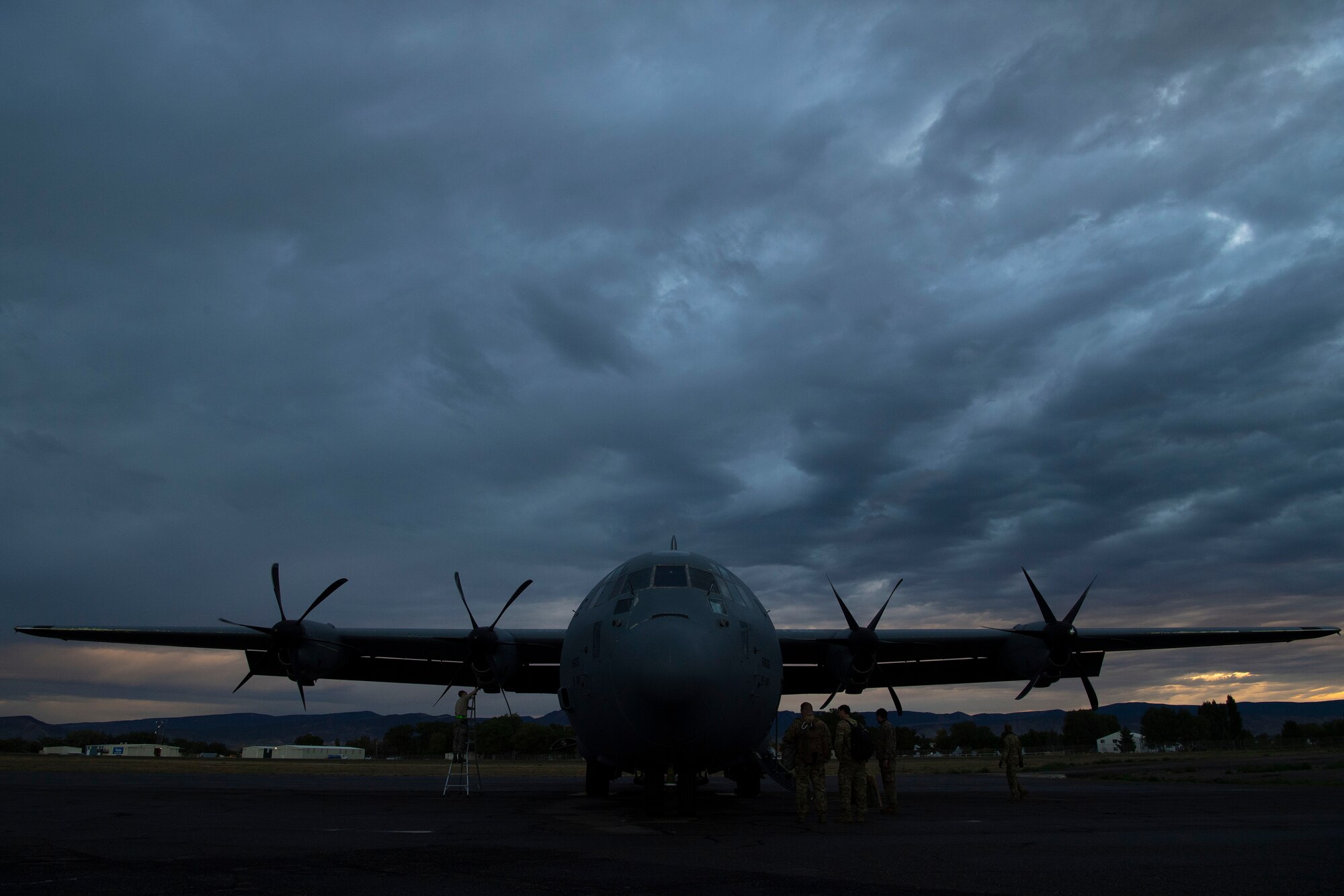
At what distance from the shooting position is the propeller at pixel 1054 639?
68.3 ft

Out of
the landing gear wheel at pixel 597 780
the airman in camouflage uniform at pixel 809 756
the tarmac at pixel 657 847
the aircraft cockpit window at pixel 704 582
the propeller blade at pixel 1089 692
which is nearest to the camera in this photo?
the tarmac at pixel 657 847

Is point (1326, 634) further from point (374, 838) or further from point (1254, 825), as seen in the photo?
point (374, 838)

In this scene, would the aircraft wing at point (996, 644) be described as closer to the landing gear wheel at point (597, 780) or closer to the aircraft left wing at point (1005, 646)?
the aircraft left wing at point (1005, 646)

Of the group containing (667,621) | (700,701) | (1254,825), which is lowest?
(1254,825)

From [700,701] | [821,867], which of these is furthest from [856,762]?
[821,867]

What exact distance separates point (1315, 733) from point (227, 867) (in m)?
152

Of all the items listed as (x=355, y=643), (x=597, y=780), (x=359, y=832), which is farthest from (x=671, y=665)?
(x=355, y=643)

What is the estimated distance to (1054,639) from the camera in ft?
68.6

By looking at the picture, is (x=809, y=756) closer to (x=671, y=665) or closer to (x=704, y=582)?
(x=704, y=582)

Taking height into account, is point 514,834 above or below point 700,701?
below

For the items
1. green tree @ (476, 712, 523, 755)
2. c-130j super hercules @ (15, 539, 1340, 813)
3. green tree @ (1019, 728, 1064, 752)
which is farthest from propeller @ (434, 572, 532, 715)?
green tree @ (1019, 728, 1064, 752)

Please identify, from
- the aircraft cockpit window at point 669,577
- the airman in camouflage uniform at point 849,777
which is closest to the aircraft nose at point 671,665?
the aircraft cockpit window at point 669,577

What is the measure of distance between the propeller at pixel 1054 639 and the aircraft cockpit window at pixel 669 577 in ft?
38.5

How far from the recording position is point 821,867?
276 inches
